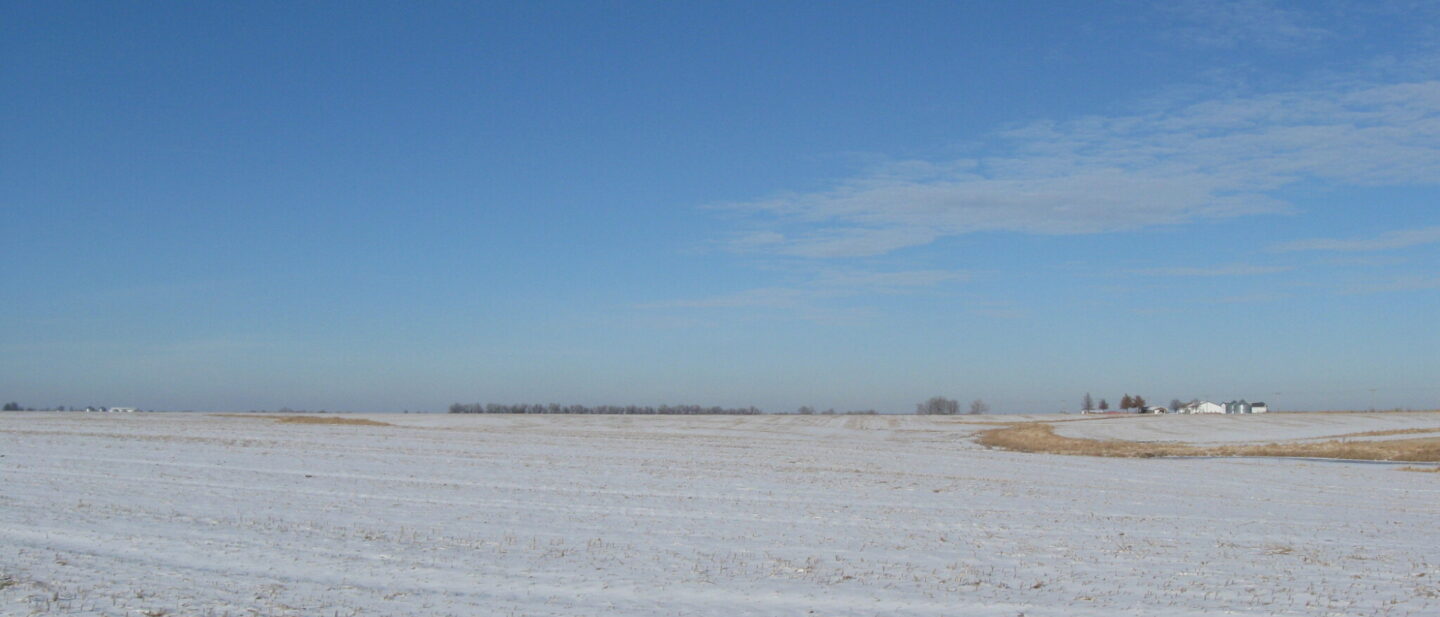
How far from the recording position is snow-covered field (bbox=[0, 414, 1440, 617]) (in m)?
14.3

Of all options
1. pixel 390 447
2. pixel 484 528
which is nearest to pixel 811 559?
pixel 484 528

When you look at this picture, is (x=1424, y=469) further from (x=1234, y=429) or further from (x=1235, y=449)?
(x=1234, y=429)

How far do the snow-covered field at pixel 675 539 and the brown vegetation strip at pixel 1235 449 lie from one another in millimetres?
17191

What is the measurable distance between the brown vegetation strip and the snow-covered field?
17.2m

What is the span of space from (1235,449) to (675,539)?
46906 millimetres

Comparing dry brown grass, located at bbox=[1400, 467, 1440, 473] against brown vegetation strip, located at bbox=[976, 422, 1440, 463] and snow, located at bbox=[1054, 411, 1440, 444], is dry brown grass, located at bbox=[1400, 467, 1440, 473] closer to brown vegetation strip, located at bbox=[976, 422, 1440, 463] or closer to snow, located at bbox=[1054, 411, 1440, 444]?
brown vegetation strip, located at bbox=[976, 422, 1440, 463]

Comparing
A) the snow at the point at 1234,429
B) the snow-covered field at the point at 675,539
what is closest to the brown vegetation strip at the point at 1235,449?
the snow at the point at 1234,429

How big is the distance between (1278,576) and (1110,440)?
53183 millimetres

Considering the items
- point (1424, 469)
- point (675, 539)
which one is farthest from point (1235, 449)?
point (675, 539)

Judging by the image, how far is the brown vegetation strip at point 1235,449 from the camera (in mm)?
52156

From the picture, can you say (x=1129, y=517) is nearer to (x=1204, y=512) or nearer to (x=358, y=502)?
(x=1204, y=512)

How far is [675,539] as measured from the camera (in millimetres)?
19781

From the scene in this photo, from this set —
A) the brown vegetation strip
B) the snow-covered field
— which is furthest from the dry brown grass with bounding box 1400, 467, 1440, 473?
the snow-covered field

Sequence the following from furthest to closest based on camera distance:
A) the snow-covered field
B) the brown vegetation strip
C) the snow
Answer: the snow < the brown vegetation strip < the snow-covered field
